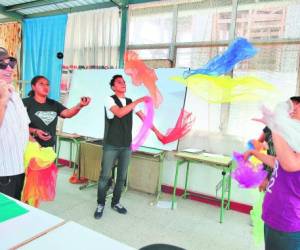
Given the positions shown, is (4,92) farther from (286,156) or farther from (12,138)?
(286,156)

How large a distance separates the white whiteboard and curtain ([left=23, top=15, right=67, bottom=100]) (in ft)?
2.81

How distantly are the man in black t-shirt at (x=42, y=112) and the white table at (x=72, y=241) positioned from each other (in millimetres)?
1461

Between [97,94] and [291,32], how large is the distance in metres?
2.81

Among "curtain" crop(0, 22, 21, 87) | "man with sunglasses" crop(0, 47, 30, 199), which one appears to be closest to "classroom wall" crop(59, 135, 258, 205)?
"man with sunglasses" crop(0, 47, 30, 199)

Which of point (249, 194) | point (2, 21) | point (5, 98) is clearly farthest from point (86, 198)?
point (2, 21)

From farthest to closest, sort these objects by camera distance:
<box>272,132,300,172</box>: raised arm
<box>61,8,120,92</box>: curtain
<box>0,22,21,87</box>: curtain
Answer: <box>0,22,21,87</box>: curtain < <box>61,8,120,92</box>: curtain < <box>272,132,300,172</box>: raised arm

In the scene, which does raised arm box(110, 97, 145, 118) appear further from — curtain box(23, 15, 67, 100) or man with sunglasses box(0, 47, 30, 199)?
curtain box(23, 15, 67, 100)

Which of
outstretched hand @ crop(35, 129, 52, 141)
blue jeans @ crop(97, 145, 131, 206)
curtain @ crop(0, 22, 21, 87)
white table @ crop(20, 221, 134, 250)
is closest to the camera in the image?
white table @ crop(20, 221, 134, 250)

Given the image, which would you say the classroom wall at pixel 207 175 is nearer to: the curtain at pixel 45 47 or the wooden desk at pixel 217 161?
the wooden desk at pixel 217 161

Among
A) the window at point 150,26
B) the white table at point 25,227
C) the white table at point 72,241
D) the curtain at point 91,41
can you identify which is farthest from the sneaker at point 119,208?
the window at point 150,26

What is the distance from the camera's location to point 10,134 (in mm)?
1690

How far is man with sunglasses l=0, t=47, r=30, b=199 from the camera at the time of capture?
1657 mm

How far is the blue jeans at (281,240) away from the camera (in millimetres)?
1250

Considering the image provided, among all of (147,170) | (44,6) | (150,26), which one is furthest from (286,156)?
(44,6)
